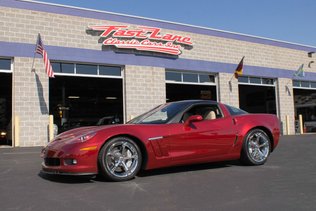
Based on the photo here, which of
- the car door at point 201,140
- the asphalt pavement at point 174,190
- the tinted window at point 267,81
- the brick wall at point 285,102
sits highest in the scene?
the tinted window at point 267,81

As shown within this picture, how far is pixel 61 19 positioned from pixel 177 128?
38.1ft

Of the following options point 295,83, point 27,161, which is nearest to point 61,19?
point 27,161

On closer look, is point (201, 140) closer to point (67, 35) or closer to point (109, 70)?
point (67, 35)

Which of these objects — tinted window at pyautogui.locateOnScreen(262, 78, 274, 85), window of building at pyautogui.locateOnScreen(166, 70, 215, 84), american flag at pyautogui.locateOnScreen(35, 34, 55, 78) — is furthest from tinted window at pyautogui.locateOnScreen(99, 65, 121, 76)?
tinted window at pyautogui.locateOnScreen(262, 78, 274, 85)

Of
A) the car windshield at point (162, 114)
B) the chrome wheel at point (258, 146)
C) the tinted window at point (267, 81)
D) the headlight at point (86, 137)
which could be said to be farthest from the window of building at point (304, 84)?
the headlight at point (86, 137)

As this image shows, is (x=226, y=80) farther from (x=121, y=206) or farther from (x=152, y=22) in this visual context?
(x=121, y=206)

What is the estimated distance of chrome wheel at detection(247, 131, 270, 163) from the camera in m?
7.83

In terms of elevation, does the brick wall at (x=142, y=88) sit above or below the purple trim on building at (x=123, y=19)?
below

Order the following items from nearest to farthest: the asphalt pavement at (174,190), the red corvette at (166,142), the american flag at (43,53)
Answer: the asphalt pavement at (174,190)
the red corvette at (166,142)
the american flag at (43,53)

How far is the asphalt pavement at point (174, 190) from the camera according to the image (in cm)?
470

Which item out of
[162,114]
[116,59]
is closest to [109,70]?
[116,59]

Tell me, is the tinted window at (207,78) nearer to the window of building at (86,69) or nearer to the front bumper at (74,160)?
the window of building at (86,69)

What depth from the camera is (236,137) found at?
7.52 meters

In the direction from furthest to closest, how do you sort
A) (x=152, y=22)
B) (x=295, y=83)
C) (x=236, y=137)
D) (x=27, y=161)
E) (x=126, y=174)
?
(x=295, y=83), (x=152, y=22), (x=27, y=161), (x=236, y=137), (x=126, y=174)
